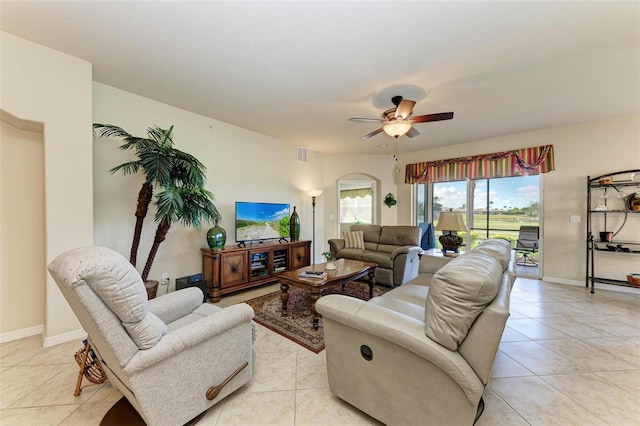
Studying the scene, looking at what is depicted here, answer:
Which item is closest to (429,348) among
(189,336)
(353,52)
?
(189,336)

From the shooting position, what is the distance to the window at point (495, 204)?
15.7 feet

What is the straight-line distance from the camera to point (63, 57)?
230 cm

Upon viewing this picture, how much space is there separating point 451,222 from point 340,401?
2924 millimetres

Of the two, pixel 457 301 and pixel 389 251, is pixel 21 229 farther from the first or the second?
pixel 389 251

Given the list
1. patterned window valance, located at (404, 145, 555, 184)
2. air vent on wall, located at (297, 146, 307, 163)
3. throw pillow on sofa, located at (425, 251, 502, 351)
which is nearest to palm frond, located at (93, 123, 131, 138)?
throw pillow on sofa, located at (425, 251, 502, 351)

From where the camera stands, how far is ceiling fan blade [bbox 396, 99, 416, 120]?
2.59 metres

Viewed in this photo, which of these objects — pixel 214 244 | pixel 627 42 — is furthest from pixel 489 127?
pixel 214 244

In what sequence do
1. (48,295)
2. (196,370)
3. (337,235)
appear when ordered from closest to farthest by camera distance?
1. (196,370)
2. (48,295)
3. (337,235)

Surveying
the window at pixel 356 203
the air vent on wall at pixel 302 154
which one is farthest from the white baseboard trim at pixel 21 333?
the window at pixel 356 203

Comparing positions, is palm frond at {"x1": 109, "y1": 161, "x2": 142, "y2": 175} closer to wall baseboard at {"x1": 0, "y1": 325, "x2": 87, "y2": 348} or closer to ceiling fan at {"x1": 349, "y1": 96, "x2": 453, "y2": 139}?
wall baseboard at {"x1": 0, "y1": 325, "x2": 87, "y2": 348}

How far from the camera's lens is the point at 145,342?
1209mm

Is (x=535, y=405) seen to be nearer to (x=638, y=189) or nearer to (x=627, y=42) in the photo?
(x=627, y=42)

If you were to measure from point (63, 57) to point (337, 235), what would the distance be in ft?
17.5

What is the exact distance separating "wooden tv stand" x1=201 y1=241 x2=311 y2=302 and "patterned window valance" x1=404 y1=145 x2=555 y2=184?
10.9 ft
